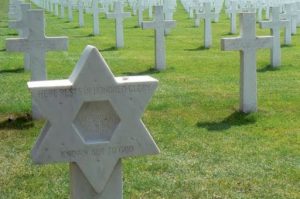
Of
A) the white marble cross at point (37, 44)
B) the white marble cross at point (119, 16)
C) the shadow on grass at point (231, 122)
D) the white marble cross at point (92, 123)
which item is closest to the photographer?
the white marble cross at point (92, 123)

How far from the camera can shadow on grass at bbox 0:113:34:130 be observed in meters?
9.40

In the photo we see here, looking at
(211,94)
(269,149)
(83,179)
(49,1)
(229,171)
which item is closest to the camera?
(83,179)

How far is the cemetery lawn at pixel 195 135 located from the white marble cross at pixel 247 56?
9.0 inches

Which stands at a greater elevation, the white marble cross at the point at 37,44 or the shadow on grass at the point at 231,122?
the white marble cross at the point at 37,44

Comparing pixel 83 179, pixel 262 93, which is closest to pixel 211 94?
pixel 262 93

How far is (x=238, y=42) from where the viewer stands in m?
10.1

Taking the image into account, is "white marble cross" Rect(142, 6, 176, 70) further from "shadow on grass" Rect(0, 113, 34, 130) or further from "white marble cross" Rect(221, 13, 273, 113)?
"shadow on grass" Rect(0, 113, 34, 130)

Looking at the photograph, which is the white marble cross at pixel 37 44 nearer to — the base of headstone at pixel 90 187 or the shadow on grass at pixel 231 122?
the shadow on grass at pixel 231 122

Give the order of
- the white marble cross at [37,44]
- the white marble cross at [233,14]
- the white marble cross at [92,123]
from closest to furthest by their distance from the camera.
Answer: the white marble cross at [92,123] → the white marble cross at [37,44] → the white marble cross at [233,14]

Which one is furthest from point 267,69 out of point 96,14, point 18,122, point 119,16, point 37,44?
point 96,14

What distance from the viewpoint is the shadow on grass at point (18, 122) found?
940 centimetres

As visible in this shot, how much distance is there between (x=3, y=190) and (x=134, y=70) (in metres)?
8.88

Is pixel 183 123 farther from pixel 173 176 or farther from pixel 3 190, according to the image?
pixel 3 190

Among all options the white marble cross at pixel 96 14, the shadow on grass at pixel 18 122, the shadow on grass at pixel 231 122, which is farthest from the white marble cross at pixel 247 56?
the white marble cross at pixel 96 14
